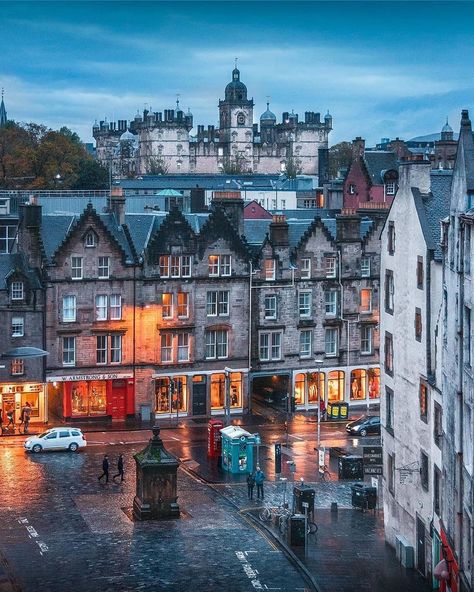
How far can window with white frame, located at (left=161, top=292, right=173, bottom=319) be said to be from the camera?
8781 cm

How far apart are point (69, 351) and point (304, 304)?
677 inches

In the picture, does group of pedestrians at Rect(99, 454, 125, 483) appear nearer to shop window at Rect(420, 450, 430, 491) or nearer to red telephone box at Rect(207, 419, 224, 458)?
red telephone box at Rect(207, 419, 224, 458)

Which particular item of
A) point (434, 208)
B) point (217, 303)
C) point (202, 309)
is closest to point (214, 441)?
point (202, 309)

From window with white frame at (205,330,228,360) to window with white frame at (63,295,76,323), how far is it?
30.7 feet

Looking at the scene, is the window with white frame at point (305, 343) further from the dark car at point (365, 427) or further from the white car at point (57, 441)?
the white car at point (57, 441)

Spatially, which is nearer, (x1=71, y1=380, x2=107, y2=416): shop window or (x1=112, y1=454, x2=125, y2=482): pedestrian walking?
(x1=112, y1=454, x2=125, y2=482): pedestrian walking

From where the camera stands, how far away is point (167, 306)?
88.0 meters

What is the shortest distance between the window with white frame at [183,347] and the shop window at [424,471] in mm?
36424

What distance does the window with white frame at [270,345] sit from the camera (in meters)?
90.5

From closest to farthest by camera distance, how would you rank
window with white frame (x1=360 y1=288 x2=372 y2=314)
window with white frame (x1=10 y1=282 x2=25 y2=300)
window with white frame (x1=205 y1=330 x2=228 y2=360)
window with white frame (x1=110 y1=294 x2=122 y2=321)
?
window with white frame (x1=10 y1=282 x2=25 y2=300) → window with white frame (x1=110 y1=294 x2=122 y2=321) → window with white frame (x1=205 y1=330 x2=228 y2=360) → window with white frame (x1=360 y1=288 x2=372 y2=314)

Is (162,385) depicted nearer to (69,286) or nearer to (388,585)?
(69,286)

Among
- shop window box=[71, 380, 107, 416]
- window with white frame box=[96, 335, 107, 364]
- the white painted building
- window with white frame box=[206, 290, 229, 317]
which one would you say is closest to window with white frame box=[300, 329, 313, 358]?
window with white frame box=[206, 290, 229, 317]

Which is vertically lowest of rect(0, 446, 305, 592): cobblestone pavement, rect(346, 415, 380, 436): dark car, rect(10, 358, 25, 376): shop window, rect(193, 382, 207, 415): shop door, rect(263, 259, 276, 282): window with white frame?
rect(0, 446, 305, 592): cobblestone pavement

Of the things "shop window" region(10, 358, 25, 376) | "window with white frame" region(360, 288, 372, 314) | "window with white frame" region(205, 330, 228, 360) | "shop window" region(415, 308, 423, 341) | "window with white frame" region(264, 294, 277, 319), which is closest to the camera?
"shop window" region(415, 308, 423, 341)
